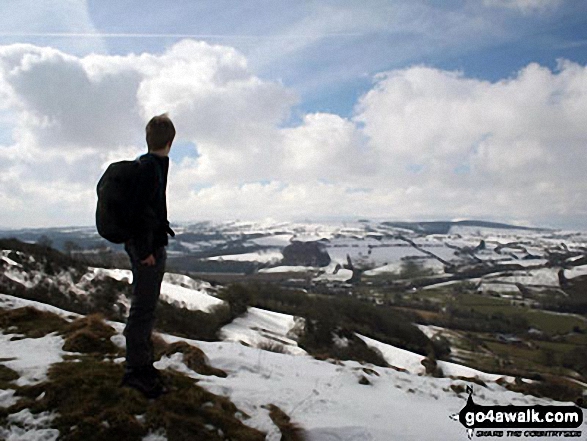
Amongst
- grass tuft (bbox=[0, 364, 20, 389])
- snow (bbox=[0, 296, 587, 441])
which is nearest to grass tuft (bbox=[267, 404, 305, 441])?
snow (bbox=[0, 296, 587, 441])

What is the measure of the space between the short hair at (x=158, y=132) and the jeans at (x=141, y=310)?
122 centimetres

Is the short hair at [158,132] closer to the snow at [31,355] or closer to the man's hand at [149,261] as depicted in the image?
the man's hand at [149,261]

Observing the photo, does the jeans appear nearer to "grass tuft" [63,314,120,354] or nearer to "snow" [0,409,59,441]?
"snow" [0,409,59,441]

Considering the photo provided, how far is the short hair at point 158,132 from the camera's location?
14.6 feet

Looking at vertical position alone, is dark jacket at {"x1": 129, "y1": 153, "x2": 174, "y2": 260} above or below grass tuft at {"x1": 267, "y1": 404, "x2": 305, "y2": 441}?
above

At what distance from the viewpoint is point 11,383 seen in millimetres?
4621

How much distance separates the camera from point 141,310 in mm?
4512

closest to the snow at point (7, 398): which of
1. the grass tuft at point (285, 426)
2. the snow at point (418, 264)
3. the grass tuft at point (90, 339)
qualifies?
the grass tuft at point (90, 339)

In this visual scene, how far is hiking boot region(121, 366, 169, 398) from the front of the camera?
441 cm

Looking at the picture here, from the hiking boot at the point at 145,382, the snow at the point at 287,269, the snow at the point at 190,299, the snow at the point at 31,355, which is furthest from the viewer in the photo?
the snow at the point at 287,269

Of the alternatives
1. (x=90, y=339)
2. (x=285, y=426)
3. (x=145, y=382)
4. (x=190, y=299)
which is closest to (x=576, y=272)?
(x=190, y=299)

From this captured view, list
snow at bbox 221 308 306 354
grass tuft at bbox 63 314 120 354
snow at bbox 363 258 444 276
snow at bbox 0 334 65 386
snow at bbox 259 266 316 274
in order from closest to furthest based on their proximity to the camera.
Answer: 1. snow at bbox 0 334 65 386
2. grass tuft at bbox 63 314 120 354
3. snow at bbox 221 308 306 354
4. snow at bbox 363 258 444 276
5. snow at bbox 259 266 316 274

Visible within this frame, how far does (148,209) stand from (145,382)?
6.65 ft

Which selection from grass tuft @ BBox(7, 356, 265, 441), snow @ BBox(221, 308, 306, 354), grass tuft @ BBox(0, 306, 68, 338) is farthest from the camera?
snow @ BBox(221, 308, 306, 354)
